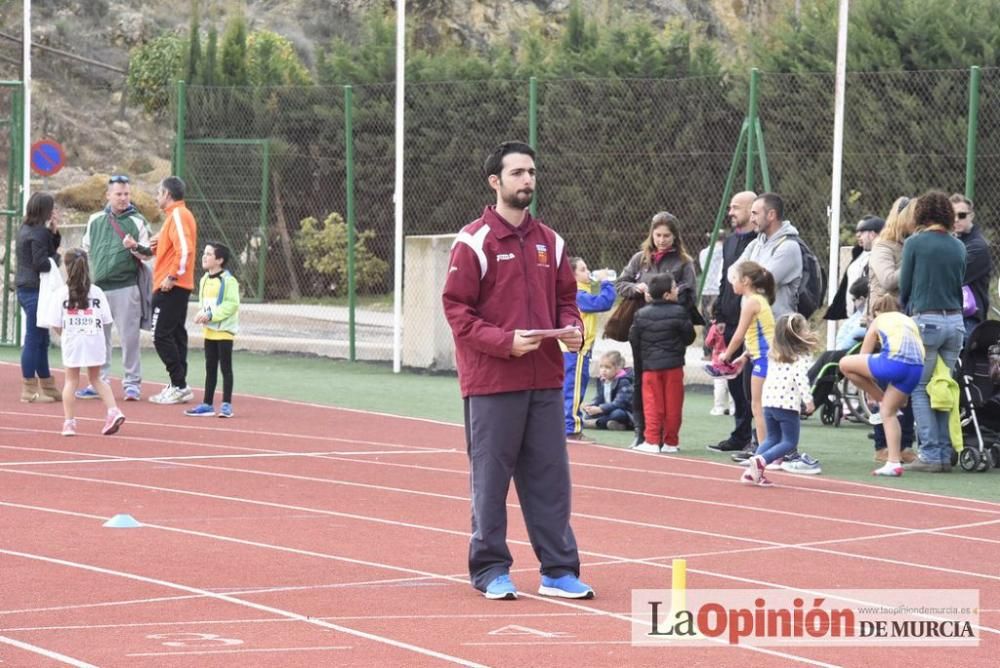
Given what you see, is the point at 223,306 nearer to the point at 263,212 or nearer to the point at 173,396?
the point at 173,396

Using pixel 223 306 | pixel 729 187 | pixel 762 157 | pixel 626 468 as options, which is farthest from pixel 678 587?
pixel 729 187

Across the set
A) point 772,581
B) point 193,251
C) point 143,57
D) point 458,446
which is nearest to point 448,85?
point 193,251

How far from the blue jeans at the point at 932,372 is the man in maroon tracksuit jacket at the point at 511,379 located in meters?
5.16

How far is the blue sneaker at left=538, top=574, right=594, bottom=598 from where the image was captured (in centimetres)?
775

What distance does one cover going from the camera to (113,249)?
16125mm

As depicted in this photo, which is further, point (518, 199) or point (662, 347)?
point (662, 347)

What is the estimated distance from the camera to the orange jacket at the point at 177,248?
52.5 feet

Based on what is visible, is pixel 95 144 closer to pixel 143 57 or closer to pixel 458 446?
pixel 143 57

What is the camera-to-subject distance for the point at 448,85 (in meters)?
21.4

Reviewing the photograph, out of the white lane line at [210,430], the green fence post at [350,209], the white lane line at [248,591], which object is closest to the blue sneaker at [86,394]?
the white lane line at [210,430]

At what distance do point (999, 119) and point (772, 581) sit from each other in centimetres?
1004

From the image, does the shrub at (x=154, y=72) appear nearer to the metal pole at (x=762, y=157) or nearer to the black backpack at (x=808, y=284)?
the metal pole at (x=762, y=157)

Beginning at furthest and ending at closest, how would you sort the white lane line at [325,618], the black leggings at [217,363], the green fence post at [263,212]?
the green fence post at [263,212], the black leggings at [217,363], the white lane line at [325,618]

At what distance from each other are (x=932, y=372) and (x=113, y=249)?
7.54 metres
